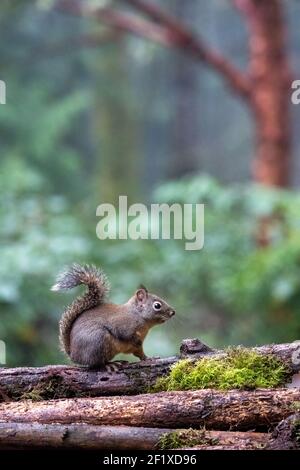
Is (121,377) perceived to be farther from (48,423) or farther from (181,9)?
(181,9)

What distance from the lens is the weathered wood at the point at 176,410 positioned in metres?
2.48

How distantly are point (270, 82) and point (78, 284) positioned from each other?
526 cm

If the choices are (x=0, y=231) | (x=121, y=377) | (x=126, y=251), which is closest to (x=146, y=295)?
(x=121, y=377)

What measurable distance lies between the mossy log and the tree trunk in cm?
540

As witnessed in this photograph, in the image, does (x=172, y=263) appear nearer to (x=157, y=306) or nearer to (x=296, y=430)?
(x=157, y=306)

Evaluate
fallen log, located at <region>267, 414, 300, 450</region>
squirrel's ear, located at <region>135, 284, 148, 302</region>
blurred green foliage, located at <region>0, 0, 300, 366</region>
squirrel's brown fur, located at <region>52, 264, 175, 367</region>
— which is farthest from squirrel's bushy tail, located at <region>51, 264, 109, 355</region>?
blurred green foliage, located at <region>0, 0, 300, 366</region>

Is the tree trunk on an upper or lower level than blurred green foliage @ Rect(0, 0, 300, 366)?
upper

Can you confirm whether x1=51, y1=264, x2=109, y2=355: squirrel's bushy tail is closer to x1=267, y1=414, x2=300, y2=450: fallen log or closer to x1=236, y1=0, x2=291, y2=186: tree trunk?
x1=267, y1=414, x2=300, y2=450: fallen log

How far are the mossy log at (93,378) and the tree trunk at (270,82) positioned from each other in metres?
5.40

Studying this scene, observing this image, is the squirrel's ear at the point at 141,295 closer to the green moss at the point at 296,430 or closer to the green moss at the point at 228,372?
the green moss at the point at 228,372

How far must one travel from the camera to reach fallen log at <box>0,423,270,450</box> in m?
2.40

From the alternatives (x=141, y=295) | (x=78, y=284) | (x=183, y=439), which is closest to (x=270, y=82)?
(x=141, y=295)

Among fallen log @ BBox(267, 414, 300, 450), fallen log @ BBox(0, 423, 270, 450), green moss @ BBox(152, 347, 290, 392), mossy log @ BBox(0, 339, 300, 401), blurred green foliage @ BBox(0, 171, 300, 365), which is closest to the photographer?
fallen log @ BBox(267, 414, 300, 450)
